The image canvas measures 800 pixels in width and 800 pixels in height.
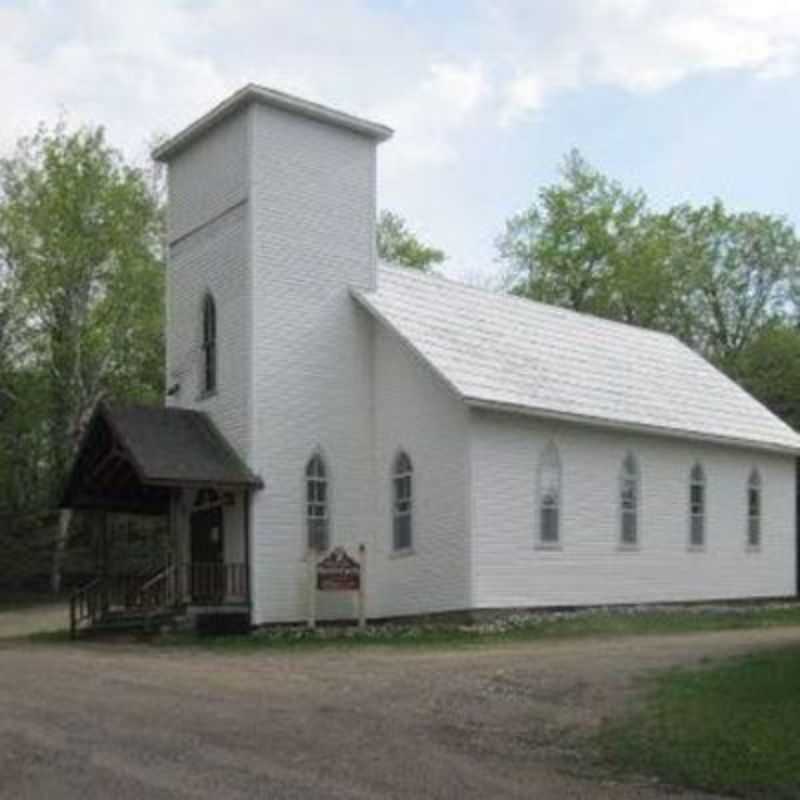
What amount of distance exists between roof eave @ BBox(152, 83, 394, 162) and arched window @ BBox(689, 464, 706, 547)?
11160 mm

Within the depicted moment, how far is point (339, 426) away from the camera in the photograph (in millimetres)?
30656

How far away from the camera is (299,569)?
97.4 ft

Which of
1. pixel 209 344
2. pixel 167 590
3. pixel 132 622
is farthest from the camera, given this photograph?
pixel 209 344

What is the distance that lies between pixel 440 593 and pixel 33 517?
2394 cm

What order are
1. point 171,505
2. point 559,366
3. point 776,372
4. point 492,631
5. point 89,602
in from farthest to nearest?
point 776,372 < point 559,366 < point 89,602 < point 171,505 < point 492,631

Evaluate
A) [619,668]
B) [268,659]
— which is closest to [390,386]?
[268,659]

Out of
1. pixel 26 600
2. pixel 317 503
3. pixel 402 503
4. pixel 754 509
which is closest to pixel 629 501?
pixel 402 503

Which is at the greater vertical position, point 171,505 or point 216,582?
point 171,505

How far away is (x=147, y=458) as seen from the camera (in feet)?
90.9

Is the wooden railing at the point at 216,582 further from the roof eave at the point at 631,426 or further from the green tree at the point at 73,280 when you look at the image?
the green tree at the point at 73,280

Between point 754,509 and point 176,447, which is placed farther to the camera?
point 754,509

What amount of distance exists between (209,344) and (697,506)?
12.6 m

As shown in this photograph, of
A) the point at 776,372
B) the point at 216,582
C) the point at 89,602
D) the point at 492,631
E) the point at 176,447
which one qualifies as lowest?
the point at 492,631

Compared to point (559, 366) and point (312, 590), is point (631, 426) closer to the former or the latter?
point (559, 366)
